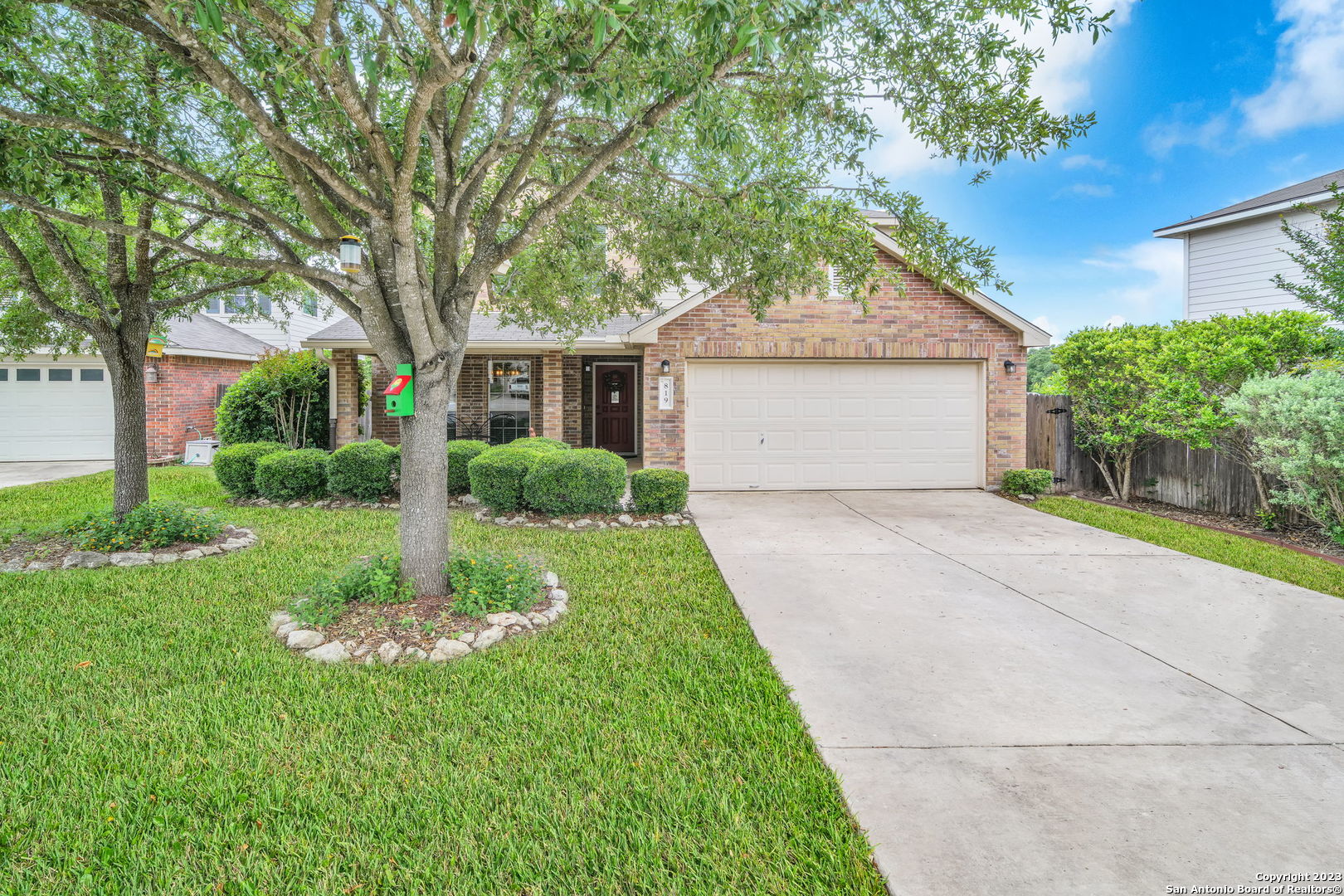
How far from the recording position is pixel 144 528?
616 centimetres

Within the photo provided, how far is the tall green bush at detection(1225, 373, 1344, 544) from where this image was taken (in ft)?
21.6

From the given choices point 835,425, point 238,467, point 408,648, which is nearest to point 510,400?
point 238,467

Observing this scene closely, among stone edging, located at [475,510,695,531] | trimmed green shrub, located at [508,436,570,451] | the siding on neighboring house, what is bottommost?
stone edging, located at [475,510,695,531]

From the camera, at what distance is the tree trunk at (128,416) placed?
6301mm

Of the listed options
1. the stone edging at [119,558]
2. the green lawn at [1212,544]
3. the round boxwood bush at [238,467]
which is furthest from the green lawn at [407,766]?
the green lawn at [1212,544]

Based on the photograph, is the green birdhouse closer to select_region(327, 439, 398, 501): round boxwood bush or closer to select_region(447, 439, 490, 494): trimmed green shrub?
select_region(447, 439, 490, 494): trimmed green shrub

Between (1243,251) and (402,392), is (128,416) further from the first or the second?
(1243,251)

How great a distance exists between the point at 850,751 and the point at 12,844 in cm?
319

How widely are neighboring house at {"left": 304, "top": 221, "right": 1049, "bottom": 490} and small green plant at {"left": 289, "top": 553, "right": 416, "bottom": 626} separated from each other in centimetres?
549

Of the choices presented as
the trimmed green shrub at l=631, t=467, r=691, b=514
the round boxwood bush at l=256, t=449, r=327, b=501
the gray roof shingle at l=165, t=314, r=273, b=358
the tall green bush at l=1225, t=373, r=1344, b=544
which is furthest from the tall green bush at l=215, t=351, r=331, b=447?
the tall green bush at l=1225, t=373, r=1344, b=544

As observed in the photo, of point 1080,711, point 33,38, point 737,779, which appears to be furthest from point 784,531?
point 33,38

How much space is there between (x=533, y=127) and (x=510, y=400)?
368 inches

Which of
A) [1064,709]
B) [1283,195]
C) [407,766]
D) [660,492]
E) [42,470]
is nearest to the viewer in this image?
[407,766]

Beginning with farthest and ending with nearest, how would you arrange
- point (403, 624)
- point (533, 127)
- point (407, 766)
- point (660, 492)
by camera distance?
point (660, 492), point (533, 127), point (403, 624), point (407, 766)
